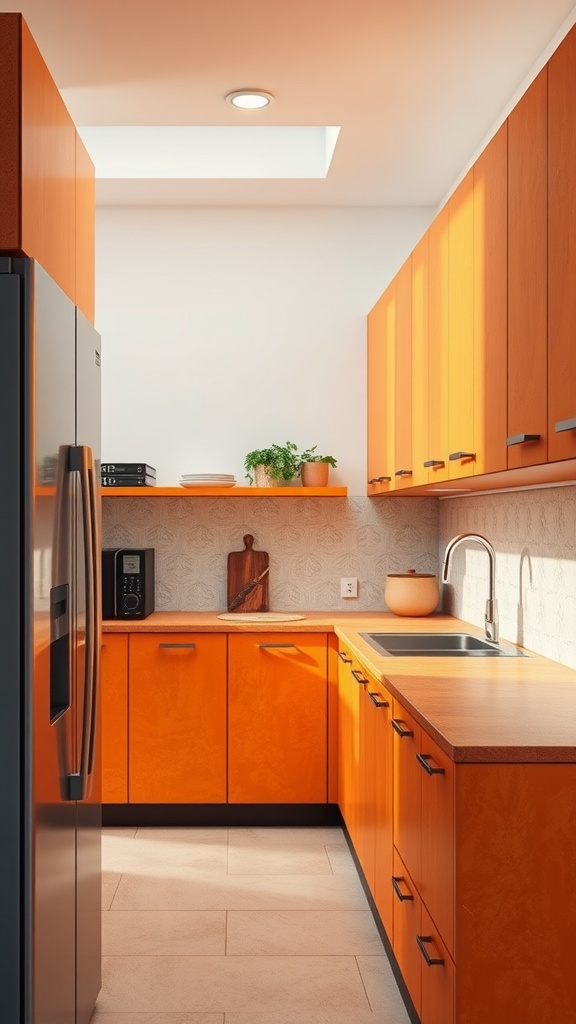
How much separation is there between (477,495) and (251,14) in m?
1.98

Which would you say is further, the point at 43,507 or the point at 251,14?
the point at 251,14

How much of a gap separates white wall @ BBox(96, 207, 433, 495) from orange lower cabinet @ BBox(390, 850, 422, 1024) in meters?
2.40

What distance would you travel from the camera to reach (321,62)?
10.0ft

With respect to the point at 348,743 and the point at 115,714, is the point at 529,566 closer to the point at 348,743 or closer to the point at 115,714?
the point at 348,743

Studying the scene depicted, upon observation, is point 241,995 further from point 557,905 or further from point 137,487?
point 137,487

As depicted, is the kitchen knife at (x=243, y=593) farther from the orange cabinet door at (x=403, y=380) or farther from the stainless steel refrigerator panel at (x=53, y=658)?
the stainless steel refrigerator panel at (x=53, y=658)

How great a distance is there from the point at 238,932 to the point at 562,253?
2284mm

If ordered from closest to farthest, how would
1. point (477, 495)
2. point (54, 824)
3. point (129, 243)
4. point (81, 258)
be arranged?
point (54, 824)
point (81, 258)
point (477, 495)
point (129, 243)

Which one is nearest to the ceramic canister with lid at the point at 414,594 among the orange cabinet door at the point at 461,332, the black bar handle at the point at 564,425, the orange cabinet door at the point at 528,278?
the orange cabinet door at the point at 461,332

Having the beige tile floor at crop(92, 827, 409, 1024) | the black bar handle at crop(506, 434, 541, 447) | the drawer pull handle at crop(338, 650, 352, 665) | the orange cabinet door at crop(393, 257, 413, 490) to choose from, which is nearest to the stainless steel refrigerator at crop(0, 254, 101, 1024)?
the beige tile floor at crop(92, 827, 409, 1024)

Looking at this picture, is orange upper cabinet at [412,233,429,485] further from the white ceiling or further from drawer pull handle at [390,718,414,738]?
drawer pull handle at [390,718,414,738]

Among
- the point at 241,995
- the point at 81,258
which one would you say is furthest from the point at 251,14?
the point at 241,995

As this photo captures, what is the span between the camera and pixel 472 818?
6.03 feet

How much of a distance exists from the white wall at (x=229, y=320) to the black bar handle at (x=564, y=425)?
2780 millimetres
